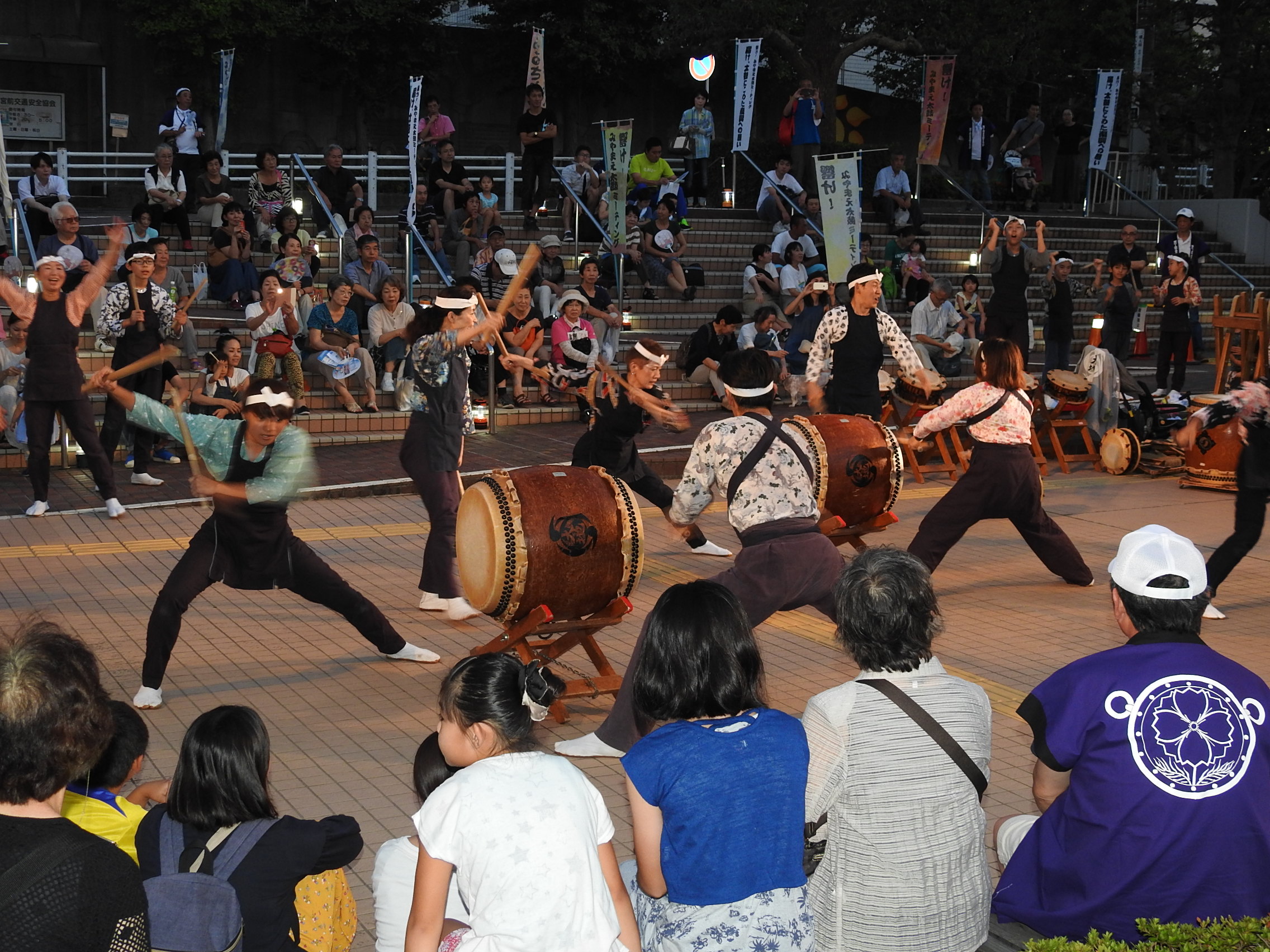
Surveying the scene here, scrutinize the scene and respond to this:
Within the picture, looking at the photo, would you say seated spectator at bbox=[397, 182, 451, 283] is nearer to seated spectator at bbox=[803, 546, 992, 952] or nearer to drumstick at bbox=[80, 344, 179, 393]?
drumstick at bbox=[80, 344, 179, 393]

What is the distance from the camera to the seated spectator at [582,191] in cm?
1886

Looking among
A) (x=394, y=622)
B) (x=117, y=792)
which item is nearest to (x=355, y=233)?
(x=394, y=622)

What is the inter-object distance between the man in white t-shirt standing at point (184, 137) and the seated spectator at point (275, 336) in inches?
161

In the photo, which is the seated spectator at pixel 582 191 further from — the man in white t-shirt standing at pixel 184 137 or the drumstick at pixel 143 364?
the drumstick at pixel 143 364

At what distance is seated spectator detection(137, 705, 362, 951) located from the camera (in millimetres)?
3252

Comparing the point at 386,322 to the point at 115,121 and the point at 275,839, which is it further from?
the point at 275,839

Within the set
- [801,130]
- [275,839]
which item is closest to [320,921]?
[275,839]

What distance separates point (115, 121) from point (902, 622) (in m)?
A: 16.7

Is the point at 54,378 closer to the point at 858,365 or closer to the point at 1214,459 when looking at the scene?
the point at 858,365

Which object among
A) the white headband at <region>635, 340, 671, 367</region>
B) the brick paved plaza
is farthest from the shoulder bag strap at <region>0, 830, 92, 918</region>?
the white headband at <region>635, 340, 671, 367</region>

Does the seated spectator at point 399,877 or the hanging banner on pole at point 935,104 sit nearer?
the seated spectator at point 399,877

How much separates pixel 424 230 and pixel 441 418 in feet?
32.4

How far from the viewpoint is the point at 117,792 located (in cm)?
395

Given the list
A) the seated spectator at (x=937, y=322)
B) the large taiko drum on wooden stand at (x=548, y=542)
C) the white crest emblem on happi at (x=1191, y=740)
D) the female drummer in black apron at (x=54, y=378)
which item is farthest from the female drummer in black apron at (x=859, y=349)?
the seated spectator at (x=937, y=322)
